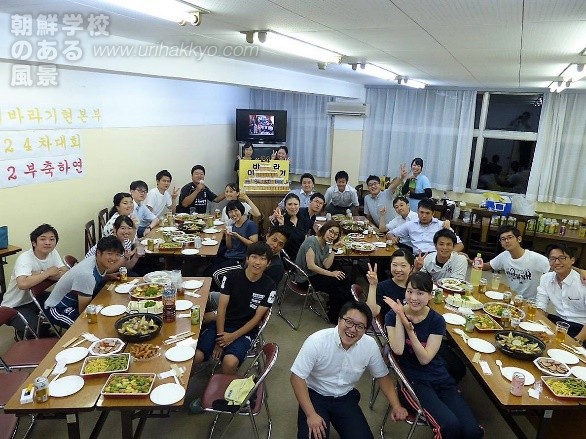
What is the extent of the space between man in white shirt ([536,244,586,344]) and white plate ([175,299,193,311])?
3.36m

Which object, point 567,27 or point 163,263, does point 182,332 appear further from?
point 567,27

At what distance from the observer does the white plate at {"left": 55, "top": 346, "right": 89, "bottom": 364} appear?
2.79 meters

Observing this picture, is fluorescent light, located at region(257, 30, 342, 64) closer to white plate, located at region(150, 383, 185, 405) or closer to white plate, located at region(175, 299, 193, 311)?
white plate, located at region(175, 299, 193, 311)

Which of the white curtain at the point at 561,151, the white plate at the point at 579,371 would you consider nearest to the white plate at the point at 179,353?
the white plate at the point at 579,371

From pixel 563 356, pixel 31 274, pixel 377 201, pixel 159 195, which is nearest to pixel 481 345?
pixel 563 356

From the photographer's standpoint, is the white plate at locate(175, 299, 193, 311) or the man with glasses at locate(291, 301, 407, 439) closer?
the man with glasses at locate(291, 301, 407, 439)

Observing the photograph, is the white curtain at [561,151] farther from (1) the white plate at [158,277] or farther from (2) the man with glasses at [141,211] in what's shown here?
(1) the white plate at [158,277]

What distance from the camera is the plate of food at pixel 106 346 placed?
2.89m

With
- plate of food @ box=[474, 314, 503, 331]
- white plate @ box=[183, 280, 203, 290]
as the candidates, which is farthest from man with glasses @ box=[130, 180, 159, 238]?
plate of food @ box=[474, 314, 503, 331]

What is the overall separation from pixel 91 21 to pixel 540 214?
8.26 metres

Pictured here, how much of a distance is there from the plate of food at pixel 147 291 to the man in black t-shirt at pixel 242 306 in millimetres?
539

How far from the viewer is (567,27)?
2773 mm

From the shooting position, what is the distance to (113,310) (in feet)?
11.4

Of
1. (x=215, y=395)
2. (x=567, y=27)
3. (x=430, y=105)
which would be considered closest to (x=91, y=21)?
(x=215, y=395)
